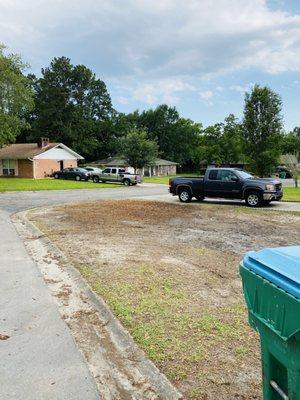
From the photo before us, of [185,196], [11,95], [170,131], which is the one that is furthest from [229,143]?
[185,196]

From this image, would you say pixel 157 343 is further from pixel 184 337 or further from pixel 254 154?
pixel 254 154

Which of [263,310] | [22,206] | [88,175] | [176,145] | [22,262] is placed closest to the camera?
[263,310]

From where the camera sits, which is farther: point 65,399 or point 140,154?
point 140,154

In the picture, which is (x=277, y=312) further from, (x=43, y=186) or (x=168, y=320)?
(x=43, y=186)

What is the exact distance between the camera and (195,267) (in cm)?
762

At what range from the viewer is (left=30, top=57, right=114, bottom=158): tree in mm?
76188

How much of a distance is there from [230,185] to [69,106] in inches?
2555

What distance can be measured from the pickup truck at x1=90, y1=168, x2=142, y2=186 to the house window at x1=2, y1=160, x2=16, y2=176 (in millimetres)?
14905

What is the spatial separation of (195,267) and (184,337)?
3107 millimetres

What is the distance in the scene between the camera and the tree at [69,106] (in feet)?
250

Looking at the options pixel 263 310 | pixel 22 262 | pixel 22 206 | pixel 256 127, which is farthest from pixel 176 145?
pixel 263 310

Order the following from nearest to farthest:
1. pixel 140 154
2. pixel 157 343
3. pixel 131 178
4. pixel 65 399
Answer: pixel 65 399, pixel 157 343, pixel 131 178, pixel 140 154

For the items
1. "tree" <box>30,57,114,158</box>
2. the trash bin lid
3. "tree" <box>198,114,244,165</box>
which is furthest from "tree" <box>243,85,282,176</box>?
"tree" <box>30,57,114,158</box>

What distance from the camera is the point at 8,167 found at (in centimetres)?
5522
